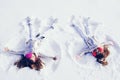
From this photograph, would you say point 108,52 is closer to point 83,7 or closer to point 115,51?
point 115,51

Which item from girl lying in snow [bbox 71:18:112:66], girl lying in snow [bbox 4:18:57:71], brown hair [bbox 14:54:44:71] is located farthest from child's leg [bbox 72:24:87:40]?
brown hair [bbox 14:54:44:71]

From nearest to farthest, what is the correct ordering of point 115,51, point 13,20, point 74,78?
point 74,78
point 115,51
point 13,20

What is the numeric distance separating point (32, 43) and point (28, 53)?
91 millimetres

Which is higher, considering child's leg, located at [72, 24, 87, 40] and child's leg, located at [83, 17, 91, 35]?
child's leg, located at [83, 17, 91, 35]

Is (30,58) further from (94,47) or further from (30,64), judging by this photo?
(94,47)

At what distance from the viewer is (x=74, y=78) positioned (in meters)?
2.31

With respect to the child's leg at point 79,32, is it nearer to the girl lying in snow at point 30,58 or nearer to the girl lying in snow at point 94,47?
the girl lying in snow at point 94,47

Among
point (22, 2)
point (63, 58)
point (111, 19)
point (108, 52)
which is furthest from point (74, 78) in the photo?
point (22, 2)

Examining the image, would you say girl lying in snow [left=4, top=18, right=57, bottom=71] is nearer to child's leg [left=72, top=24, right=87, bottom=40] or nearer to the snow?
the snow

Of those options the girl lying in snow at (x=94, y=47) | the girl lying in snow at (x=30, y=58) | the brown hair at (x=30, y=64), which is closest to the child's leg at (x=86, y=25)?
the girl lying in snow at (x=94, y=47)

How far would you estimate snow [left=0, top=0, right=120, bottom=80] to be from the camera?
2326 millimetres

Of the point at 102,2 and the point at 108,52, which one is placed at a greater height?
the point at 102,2

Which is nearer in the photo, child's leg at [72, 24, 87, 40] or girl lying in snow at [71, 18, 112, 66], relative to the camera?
girl lying in snow at [71, 18, 112, 66]

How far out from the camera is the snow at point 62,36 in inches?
91.6
